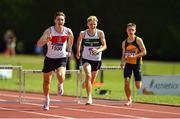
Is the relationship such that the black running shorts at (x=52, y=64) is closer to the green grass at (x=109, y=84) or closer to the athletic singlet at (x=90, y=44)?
the athletic singlet at (x=90, y=44)

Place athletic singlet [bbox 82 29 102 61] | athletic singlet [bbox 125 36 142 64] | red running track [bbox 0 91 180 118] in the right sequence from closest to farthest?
red running track [bbox 0 91 180 118] < athletic singlet [bbox 82 29 102 61] < athletic singlet [bbox 125 36 142 64]

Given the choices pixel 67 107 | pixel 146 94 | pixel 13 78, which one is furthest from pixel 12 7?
pixel 67 107

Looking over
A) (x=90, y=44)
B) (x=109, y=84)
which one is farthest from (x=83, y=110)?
(x=109, y=84)

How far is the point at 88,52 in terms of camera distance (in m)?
16.4

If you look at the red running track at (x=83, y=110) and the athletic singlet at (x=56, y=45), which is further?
the athletic singlet at (x=56, y=45)

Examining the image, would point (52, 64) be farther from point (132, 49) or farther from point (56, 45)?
point (132, 49)

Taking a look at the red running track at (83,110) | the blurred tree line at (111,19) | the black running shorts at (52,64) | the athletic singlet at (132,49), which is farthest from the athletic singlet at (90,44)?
the blurred tree line at (111,19)

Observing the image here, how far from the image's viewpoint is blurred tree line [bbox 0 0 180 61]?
2052 inches

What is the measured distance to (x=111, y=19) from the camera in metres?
54.5

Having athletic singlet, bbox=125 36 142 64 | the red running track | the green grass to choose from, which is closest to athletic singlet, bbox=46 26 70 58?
the red running track

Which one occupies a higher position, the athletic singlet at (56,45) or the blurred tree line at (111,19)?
the blurred tree line at (111,19)

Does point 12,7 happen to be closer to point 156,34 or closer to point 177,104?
point 156,34

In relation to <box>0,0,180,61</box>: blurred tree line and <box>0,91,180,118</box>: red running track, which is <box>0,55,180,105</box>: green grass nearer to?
<box>0,91,180,118</box>: red running track

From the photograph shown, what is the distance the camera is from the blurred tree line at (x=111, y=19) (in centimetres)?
5212
